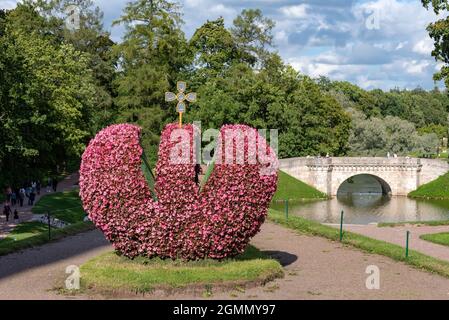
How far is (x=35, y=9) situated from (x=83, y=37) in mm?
6042

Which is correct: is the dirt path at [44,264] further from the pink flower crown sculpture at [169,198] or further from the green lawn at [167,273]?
the pink flower crown sculpture at [169,198]

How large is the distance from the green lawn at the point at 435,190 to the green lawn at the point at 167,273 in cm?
4799

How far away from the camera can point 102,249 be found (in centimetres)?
2233

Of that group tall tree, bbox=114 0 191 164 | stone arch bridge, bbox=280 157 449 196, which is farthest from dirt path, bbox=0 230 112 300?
stone arch bridge, bbox=280 157 449 196

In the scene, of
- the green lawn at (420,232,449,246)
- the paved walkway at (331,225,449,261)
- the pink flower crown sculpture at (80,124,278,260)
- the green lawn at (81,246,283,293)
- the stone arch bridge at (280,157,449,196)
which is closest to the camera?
the green lawn at (81,246,283,293)

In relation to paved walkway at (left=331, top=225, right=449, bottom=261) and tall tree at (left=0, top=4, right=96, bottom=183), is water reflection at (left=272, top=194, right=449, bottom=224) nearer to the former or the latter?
paved walkway at (left=331, top=225, right=449, bottom=261)

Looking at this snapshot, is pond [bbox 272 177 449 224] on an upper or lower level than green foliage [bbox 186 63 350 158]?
lower

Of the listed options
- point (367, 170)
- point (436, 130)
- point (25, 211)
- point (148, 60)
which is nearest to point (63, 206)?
point (25, 211)

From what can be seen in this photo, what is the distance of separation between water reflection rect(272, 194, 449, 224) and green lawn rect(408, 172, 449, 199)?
1447mm

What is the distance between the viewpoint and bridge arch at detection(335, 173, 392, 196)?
224 ft

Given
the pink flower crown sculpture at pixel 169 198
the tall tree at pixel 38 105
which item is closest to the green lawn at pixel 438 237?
the pink flower crown sculpture at pixel 169 198

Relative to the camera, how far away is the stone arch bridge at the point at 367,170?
65688 millimetres
